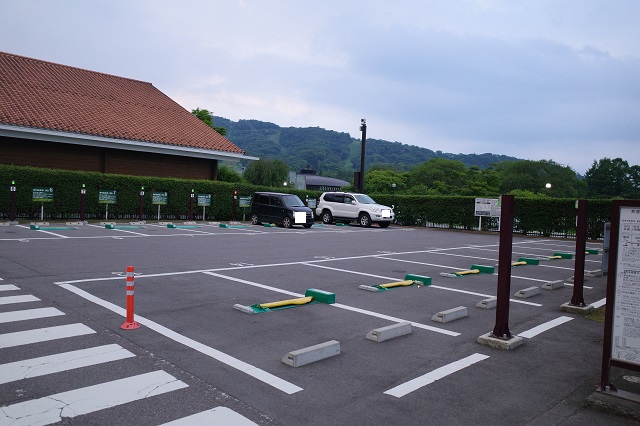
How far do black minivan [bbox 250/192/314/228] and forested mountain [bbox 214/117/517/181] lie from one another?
95.0 m

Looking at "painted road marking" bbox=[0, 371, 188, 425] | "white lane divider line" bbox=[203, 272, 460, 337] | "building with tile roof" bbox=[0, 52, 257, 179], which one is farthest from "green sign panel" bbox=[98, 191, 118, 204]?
"painted road marking" bbox=[0, 371, 188, 425]

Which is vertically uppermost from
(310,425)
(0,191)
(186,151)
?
(186,151)

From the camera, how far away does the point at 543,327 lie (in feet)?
23.3

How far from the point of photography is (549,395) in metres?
4.70

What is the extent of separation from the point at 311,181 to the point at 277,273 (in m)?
88.6

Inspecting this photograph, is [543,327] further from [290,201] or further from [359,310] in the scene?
[290,201]

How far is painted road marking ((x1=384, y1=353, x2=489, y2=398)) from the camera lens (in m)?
4.60

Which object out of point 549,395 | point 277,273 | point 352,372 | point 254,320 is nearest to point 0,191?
point 277,273

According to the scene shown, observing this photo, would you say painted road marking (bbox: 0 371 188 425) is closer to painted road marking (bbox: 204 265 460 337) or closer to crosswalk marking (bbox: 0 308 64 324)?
crosswalk marking (bbox: 0 308 64 324)

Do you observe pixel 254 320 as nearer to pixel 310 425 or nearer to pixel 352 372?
pixel 352 372

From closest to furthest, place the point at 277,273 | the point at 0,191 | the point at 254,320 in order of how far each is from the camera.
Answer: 1. the point at 254,320
2. the point at 277,273
3. the point at 0,191

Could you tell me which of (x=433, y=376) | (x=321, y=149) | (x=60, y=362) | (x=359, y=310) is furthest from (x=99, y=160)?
(x=321, y=149)

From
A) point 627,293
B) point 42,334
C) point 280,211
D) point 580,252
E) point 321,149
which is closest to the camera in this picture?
point 627,293

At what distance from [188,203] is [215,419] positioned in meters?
23.1
